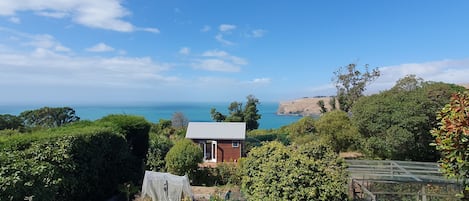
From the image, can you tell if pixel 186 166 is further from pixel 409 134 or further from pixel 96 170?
pixel 409 134

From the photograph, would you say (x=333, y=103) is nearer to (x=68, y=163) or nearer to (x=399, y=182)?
(x=399, y=182)

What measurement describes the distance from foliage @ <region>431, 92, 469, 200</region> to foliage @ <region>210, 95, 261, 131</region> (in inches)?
1215

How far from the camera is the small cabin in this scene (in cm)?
1997

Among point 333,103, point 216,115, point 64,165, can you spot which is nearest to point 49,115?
point 216,115

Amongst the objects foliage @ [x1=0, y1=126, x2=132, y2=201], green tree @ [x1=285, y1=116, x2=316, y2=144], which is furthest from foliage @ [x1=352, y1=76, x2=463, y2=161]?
foliage @ [x1=0, y1=126, x2=132, y2=201]

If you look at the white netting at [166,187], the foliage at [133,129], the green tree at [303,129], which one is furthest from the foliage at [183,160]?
the green tree at [303,129]

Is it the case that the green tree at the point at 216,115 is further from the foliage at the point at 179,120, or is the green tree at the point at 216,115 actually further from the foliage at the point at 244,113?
the foliage at the point at 179,120

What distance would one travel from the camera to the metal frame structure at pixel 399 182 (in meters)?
8.65

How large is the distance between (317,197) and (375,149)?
10681 millimetres

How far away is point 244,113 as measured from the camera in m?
34.4

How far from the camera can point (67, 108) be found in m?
28.3

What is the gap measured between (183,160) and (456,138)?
34.4ft

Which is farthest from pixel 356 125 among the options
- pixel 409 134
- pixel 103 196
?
pixel 103 196

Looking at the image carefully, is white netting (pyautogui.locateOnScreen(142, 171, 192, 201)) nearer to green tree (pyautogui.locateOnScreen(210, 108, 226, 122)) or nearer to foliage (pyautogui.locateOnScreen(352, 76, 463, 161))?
foliage (pyautogui.locateOnScreen(352, 76, 463, 161))
